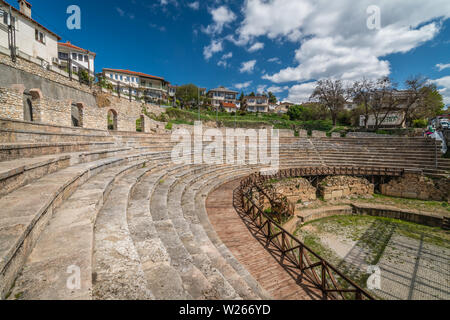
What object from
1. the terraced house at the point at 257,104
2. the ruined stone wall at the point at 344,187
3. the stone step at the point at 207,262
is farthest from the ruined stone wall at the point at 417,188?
the terraced house at the point at 257,104

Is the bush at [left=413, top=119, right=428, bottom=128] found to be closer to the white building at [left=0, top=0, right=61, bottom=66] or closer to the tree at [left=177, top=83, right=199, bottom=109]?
the tree at [left=177, top=83, right=199, bottom=109]

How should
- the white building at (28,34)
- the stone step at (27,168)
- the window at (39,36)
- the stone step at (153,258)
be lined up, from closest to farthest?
1. the stone step at (153,258)
2. the stone step at (27,168)
3. the white building at (28,34)
4. the window at (39,36)

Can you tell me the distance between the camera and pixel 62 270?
1710mm

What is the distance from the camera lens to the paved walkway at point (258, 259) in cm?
444

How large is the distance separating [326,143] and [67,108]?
2398 cm

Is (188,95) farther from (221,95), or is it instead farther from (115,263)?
(115,263)

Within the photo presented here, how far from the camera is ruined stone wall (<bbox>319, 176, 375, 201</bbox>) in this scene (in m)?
15.6

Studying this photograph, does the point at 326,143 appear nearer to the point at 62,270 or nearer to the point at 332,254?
the point at 332,254

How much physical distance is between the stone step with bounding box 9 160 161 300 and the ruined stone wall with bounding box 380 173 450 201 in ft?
69.1

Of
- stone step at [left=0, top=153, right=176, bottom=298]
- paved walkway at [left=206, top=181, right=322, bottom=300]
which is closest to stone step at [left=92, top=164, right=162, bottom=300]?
stone step at [left=0, top=153, right=176, bottom=298]

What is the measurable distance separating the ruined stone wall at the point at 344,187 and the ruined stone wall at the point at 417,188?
150 centimetres

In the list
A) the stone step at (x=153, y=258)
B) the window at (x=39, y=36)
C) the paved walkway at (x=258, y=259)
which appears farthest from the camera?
the window at (x=39, y=36)

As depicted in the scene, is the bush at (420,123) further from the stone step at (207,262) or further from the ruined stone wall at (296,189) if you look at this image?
the stone step at (207,262)

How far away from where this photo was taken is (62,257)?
1890 mm
